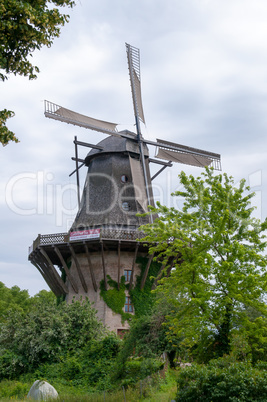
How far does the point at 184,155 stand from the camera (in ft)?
116

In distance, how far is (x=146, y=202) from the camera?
32312mm

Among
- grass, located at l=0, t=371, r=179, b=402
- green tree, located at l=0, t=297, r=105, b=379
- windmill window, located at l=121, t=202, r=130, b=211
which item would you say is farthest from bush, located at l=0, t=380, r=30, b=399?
windmill window, located at l=121, t=202, r=130, b=211

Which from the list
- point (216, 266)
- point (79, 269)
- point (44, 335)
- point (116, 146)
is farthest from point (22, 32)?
point (116, 146)

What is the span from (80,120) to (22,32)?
21698mm

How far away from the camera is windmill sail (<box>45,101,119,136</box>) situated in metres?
30.7

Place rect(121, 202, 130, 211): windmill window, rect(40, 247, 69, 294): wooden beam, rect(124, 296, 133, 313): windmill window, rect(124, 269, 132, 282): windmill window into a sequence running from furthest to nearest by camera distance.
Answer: rect(121, 202, 130, 211): windmill window → rect(40, 247, 69, 294): wooden beam → rect(124, 269, 132, 282): windmill window → rect(124, 296, 133, 313): windmill window

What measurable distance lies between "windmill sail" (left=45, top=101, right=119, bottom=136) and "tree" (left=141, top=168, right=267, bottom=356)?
615 inches

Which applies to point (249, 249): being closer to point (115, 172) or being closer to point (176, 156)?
point (115, 172)

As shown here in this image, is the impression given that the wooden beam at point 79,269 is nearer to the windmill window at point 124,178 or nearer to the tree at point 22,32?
the windmill window at point 124,178

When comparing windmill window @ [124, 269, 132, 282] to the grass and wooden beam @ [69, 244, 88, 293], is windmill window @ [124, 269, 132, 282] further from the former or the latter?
the grass

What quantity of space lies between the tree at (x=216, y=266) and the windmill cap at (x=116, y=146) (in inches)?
638

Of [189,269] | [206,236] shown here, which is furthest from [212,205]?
[189,269]

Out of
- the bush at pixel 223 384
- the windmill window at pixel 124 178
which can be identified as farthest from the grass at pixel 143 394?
the windmill window at pixel 124 178

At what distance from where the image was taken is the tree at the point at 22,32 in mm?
10000
